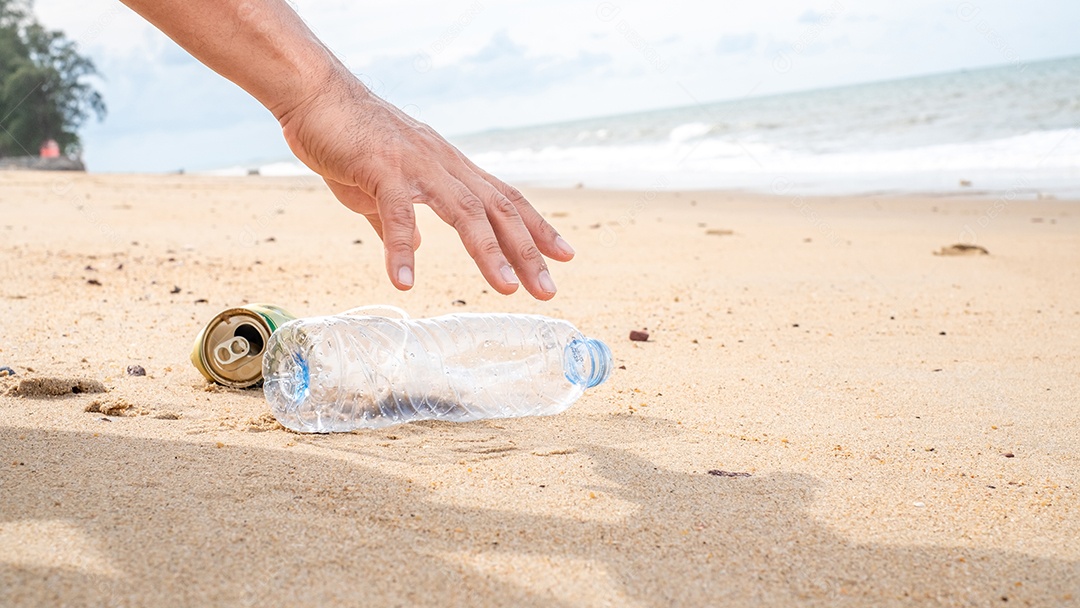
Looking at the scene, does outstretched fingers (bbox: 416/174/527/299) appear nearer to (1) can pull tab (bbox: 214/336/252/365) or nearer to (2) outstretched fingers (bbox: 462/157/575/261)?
(2) outstretched fingers (bbox: 462/157/575/261)

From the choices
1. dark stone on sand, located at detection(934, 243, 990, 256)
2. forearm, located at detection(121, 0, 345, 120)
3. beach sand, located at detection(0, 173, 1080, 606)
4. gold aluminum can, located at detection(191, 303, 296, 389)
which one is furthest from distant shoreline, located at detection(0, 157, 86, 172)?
forearm, located at detection(121, 0, 345, 120)

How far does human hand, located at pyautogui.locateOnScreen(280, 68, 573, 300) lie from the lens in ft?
6.17

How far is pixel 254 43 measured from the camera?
193cm

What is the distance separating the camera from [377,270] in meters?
5.27

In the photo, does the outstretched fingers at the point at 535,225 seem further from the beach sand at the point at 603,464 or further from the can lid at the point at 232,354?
the can lid at the point at 232,354

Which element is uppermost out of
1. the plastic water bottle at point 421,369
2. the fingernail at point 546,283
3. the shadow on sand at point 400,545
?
the fingernail at point 546,283

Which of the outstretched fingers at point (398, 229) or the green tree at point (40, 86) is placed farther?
the green tree at point (40, 86)

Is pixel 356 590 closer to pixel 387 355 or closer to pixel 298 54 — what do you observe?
pixel 298 54

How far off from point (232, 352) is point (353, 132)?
1066mm

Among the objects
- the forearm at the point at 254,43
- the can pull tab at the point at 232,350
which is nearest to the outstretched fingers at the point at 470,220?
the forearm at the point at 254,43

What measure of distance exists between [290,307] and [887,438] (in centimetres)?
267

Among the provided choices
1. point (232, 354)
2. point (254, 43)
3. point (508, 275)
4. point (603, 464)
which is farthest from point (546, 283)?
point (232, 354)

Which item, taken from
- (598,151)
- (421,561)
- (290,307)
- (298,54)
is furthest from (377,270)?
(598,151)

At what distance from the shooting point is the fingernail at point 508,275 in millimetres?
1852
